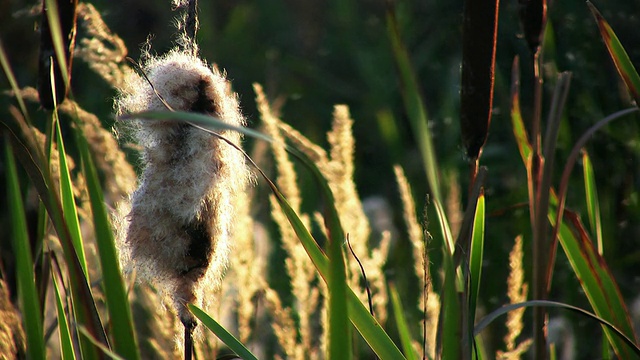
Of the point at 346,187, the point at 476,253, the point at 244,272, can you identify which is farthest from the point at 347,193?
the point at 476,253

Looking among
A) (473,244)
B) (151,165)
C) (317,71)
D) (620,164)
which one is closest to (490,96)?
(473,244)

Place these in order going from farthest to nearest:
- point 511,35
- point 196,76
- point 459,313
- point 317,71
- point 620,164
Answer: point 317,71
point 511,35
point 620,164
point 196,76
point 459,313

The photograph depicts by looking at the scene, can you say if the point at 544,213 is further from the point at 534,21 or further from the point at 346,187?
the point at 346,187

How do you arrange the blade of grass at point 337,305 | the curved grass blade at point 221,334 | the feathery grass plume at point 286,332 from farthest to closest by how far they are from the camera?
the feathery grass plume at point 286,332, the curved grass blade at point 221,334, the blade of grass at point 337,305

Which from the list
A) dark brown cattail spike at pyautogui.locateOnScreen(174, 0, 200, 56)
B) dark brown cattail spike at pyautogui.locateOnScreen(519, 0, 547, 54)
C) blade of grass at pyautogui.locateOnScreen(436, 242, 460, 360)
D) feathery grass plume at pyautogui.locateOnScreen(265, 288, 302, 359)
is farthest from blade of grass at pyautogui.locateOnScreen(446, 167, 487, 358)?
feathery grass plume at pyautogui.locateOnScreen(265, 288, 302, 359)

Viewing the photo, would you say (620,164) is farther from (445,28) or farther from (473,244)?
(473,244)

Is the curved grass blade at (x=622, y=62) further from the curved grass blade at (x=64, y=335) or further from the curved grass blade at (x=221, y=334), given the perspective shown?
the curved grass blade at (x=64, y=335)

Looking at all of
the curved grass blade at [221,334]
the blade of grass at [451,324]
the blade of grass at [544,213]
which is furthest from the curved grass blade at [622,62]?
the curved grass blade at [221,334]
